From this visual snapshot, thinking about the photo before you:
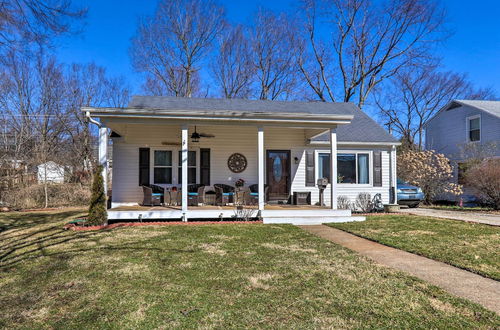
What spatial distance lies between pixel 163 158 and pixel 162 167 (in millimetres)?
317

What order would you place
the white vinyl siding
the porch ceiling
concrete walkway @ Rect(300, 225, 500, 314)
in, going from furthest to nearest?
the white vinyl siding, the porch ceiling, concrete walkway @ Rect(300, 225, 500, 314)

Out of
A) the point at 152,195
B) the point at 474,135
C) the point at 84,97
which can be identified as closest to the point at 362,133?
the point at 152,195

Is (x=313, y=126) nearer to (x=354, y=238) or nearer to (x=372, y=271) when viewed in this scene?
(x=354, y=238)

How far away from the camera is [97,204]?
798 cm

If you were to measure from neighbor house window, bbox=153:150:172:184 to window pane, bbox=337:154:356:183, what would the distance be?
20.3 feet

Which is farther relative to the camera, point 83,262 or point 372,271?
point 83,262

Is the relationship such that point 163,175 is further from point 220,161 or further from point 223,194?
point 223,194

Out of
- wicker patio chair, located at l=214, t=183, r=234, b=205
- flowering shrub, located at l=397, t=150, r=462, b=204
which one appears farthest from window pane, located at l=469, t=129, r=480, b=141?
wicker patio chair, located at l=214, t=183, r=234, b=205

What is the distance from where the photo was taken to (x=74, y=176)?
53.7 feet

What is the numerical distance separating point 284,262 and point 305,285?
998 mm

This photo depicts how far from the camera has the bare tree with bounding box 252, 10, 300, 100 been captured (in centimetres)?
2462

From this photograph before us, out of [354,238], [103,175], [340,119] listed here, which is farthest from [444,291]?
[103,175]

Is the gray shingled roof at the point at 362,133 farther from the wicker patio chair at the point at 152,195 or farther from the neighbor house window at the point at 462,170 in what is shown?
the neighbor house window at the point at 462,170

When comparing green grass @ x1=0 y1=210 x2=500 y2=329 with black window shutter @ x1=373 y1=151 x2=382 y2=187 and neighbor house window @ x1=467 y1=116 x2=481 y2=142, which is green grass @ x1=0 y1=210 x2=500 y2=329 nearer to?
black window shutter @ x1=373 y1=151 x2=382 y2=187
